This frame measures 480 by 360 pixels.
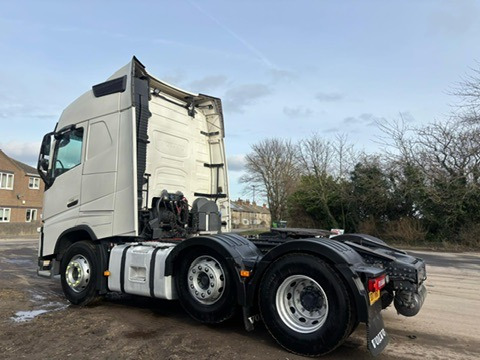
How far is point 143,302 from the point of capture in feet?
23.6

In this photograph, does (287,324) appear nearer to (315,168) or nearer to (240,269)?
(240,269)

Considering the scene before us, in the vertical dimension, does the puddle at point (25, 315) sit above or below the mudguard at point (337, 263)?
below

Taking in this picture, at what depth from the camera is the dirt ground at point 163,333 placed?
4.49 meters

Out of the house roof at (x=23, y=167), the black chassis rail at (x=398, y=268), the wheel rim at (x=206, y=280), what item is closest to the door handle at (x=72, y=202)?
the wheel rim at (x=206, y=280)

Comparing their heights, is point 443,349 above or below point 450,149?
below

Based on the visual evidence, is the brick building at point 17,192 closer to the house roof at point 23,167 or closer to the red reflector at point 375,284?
the house roof at point 23,167

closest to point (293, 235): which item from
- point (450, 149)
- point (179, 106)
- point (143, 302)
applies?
point (143, 302)

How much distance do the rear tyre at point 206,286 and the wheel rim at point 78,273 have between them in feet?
6.58

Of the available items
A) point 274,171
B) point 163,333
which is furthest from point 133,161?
point 274,171

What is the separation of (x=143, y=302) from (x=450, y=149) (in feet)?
68.5

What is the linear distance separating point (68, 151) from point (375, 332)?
5.93 metres

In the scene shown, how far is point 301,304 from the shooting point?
4527mm

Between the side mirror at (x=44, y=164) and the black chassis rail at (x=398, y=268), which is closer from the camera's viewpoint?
the black chassis rail at (x=398, y=268)

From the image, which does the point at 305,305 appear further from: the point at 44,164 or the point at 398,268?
the point at 44,164
